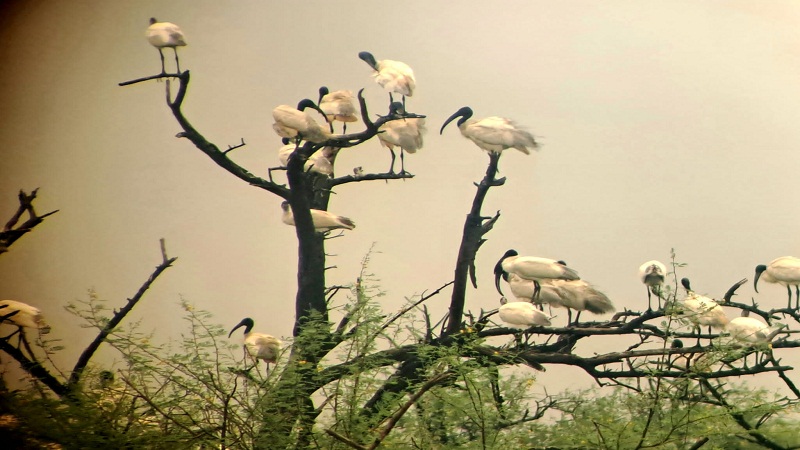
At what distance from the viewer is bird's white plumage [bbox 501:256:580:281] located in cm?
344

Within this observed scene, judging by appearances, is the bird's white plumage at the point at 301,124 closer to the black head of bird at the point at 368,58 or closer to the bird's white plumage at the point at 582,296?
the black head of bird at the point at 368,58

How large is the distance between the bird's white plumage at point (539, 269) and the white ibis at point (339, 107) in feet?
2.47

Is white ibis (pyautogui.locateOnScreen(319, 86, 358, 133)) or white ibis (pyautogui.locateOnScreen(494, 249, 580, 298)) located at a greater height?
white ibis (pyautogui.locateOnScreen(319, 86, 358, 133))

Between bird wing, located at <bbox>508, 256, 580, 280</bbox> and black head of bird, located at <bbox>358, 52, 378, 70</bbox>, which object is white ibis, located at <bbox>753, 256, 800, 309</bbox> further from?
black head of bird, located at <bbox>358, 52, 378, 70</bbox>

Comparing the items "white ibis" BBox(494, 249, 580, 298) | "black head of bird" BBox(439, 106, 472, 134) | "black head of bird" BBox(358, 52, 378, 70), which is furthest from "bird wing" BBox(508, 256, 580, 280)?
"black head of bird" BBox(358, 52, 378, 70)

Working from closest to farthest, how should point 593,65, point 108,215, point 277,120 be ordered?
point 277,120 < point 108,215 < point 593,65

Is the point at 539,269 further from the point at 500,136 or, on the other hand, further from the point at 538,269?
the point at 500,136

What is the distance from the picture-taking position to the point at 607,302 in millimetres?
3469

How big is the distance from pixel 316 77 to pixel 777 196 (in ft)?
6.42

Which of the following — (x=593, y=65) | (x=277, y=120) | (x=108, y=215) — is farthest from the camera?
(x=593, y=65)

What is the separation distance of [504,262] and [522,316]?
1.57ft

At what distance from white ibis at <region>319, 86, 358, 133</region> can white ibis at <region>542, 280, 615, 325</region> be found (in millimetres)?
893

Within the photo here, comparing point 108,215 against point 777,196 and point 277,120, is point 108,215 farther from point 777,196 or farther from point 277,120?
point 777,196

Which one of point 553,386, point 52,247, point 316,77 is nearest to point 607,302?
point 553,386
